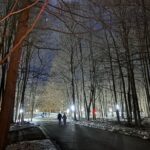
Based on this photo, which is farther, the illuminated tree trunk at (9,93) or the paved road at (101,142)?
the paved road at (101,142)

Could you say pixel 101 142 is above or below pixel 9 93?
below

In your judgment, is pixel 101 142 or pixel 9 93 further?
pixel 101 142

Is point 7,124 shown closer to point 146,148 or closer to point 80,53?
point 146,148

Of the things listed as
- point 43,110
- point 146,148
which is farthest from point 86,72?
point 43,110

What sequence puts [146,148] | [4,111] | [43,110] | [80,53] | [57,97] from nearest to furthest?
[4,111] < [146,148] < [80,53] < [57,97] < [43,110]

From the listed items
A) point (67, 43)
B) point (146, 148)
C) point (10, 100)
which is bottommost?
point (146, 148)

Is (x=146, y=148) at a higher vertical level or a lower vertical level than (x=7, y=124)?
lower

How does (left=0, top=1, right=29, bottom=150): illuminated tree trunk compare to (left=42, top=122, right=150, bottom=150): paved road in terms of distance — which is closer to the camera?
(left=0, top=1, right=29, bottom=150): illuminated tree trunk

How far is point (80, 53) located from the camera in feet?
114

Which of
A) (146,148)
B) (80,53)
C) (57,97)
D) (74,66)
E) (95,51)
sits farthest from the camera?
(57,97)

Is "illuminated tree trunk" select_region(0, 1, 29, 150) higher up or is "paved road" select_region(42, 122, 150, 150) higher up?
"illuminated tree trunk" select_region(0, 1, 29, 150)

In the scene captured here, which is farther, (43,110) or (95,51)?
(43,110)

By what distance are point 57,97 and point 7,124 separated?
61.4 meters

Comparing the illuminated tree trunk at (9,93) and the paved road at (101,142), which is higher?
the illuminated tree trunk at (9,93)
